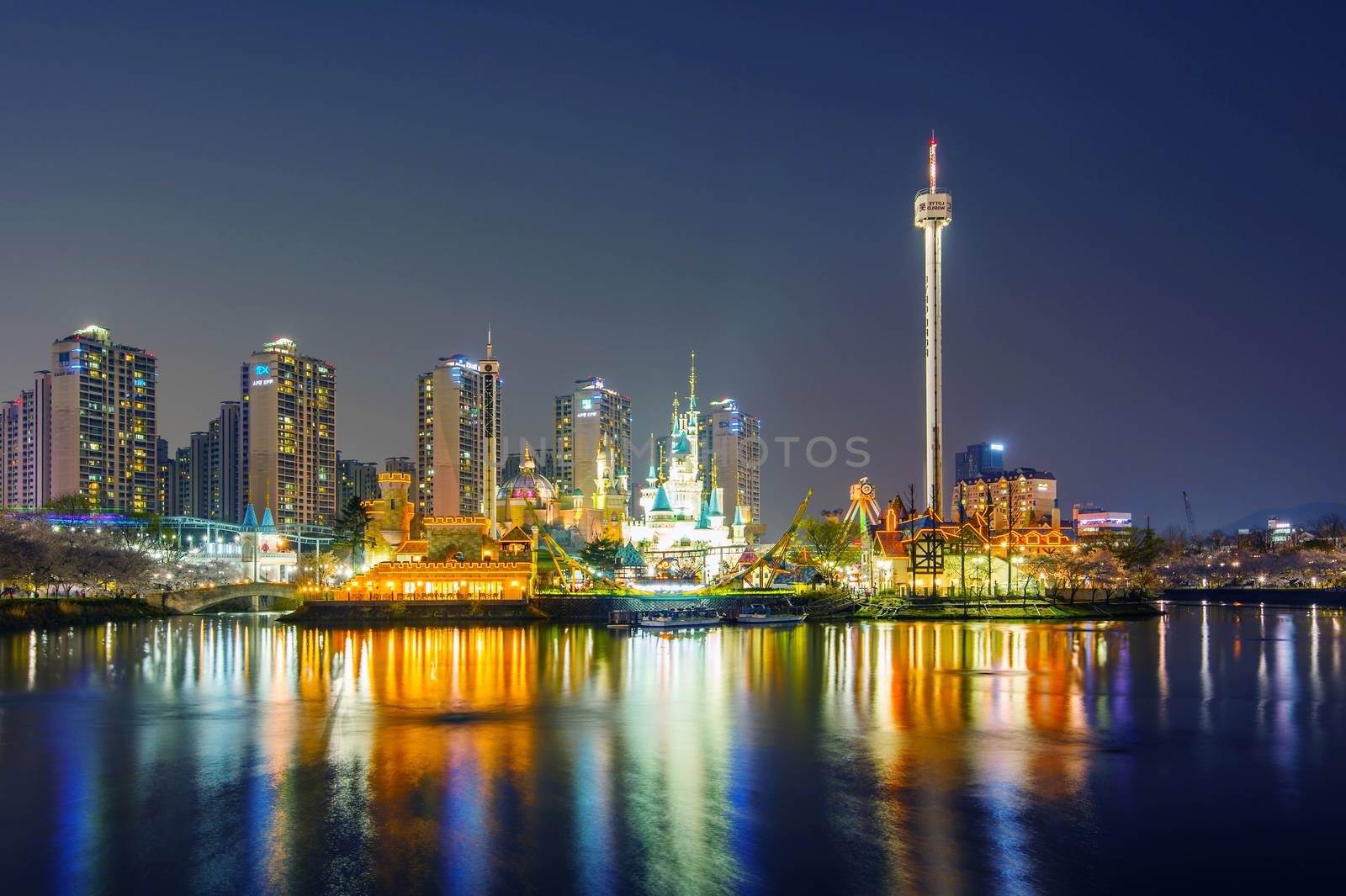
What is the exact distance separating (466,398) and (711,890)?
608 ft

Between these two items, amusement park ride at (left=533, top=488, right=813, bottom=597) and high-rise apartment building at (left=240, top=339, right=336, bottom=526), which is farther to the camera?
high-rise apartment building at (left=240, top=339, right=336, bottom=526)

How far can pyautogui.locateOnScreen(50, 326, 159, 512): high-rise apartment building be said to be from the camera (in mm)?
156625

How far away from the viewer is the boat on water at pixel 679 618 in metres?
72.4

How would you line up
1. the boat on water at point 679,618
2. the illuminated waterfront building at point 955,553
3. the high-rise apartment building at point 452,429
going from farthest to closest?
1. the high-rise apartment building at point 452,429
2. the illuminated waterfront building at point 955,553
3. the boat on water at point 679,618

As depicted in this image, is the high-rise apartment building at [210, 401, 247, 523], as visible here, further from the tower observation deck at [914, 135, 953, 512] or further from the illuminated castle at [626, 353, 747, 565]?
the tower observation deck at [914, 135, 953, 512]

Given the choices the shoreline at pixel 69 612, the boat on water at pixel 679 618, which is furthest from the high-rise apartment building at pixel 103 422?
the boat on water at pixel 679 618

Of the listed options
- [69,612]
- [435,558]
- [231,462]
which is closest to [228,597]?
[69,612]

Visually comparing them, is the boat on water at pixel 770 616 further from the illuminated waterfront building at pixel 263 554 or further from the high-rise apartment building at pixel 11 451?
the high-rise apartment building at pixel 11 451

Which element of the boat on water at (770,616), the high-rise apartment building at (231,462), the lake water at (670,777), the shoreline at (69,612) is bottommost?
the boat on water at (770,616)

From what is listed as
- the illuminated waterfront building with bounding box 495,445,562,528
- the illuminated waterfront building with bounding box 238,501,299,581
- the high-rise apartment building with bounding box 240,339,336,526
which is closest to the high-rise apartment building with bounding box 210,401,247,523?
the high-rise apartment building with bounding box 240,339,336,526

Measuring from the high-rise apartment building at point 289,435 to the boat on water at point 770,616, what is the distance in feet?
371

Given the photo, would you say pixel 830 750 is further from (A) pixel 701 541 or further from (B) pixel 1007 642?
(A) pixel 701 541

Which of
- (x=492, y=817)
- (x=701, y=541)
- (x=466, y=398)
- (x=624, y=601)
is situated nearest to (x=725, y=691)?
(x=492, y=817)

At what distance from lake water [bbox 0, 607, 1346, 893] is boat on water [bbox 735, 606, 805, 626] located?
26821 millimetres
